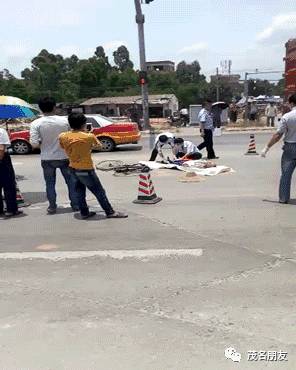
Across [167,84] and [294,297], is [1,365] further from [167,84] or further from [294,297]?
[167,84]

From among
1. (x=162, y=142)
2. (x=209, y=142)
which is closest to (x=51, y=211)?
(x=162, y=142)

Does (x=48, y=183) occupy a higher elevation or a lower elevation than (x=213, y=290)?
higher

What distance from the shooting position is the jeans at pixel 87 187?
7.05 m

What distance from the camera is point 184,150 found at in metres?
12.9

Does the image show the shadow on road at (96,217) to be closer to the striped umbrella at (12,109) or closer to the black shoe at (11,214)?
the black shoe at (11,214)

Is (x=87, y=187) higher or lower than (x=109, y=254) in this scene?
higher

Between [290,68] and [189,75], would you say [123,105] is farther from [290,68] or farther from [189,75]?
[290,68]

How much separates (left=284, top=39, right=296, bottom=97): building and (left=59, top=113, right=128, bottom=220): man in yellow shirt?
13.2m

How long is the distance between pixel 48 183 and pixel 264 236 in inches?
137

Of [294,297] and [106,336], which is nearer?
[106,336]

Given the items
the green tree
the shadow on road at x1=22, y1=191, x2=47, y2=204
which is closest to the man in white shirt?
the shadow on road at x1=22, y1=191, x2=47, y2=204

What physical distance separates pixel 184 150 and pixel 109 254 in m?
7.75

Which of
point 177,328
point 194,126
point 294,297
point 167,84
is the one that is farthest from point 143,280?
point 167,84

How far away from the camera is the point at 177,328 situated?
3.68 metres
